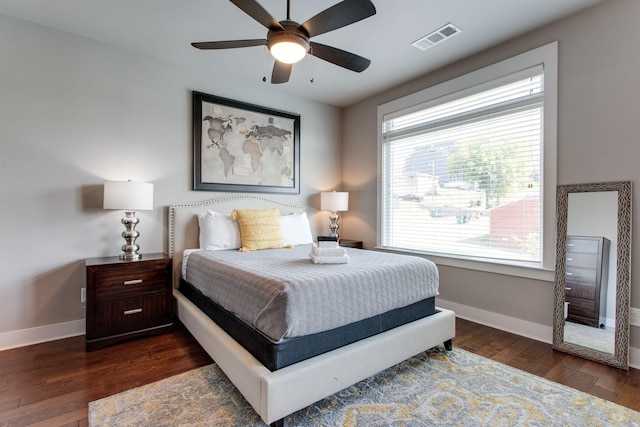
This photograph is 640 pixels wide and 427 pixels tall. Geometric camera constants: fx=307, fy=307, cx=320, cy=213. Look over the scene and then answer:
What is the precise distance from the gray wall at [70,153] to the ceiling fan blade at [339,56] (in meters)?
1.93

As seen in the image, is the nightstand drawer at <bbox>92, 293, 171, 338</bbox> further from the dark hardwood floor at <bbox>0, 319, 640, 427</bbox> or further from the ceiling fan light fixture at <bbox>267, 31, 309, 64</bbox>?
the ceiling fan light fixture at <bbox>267, 31, 309, 64</bbox>

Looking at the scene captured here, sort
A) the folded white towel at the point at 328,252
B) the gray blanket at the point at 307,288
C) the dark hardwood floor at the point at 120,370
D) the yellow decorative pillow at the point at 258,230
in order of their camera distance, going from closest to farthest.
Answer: the gray blanket at the point at 307,288, the dark hardwood floor at the point at 120,370, the folded white towel at the point at 328,252, the yellow decorative pillow at the point at 258,230

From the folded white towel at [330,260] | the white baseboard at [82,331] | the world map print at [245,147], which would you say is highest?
the world map print at [245,147]

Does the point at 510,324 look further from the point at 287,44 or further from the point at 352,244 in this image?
the point at 287,44

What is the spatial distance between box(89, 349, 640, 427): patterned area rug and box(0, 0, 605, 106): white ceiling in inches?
110

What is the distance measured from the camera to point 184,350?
2527mm

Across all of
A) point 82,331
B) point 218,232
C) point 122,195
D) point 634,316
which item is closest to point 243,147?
point 218,232

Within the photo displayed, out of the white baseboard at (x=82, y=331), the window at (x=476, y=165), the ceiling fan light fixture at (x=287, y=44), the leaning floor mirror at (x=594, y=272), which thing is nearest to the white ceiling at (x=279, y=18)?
the window at (x=476, y=165)

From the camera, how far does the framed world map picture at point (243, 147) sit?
353 centimetres

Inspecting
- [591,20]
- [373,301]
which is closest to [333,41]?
[591,20]

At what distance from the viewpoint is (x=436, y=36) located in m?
2.86

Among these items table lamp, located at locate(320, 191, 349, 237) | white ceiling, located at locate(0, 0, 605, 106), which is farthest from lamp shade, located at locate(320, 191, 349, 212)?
white ceiling, located at locate(0, 0, 605, 106)

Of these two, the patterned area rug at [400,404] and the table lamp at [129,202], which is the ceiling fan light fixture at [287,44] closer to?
the table lamp at [129,202]

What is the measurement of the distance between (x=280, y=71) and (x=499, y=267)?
2.74 m
